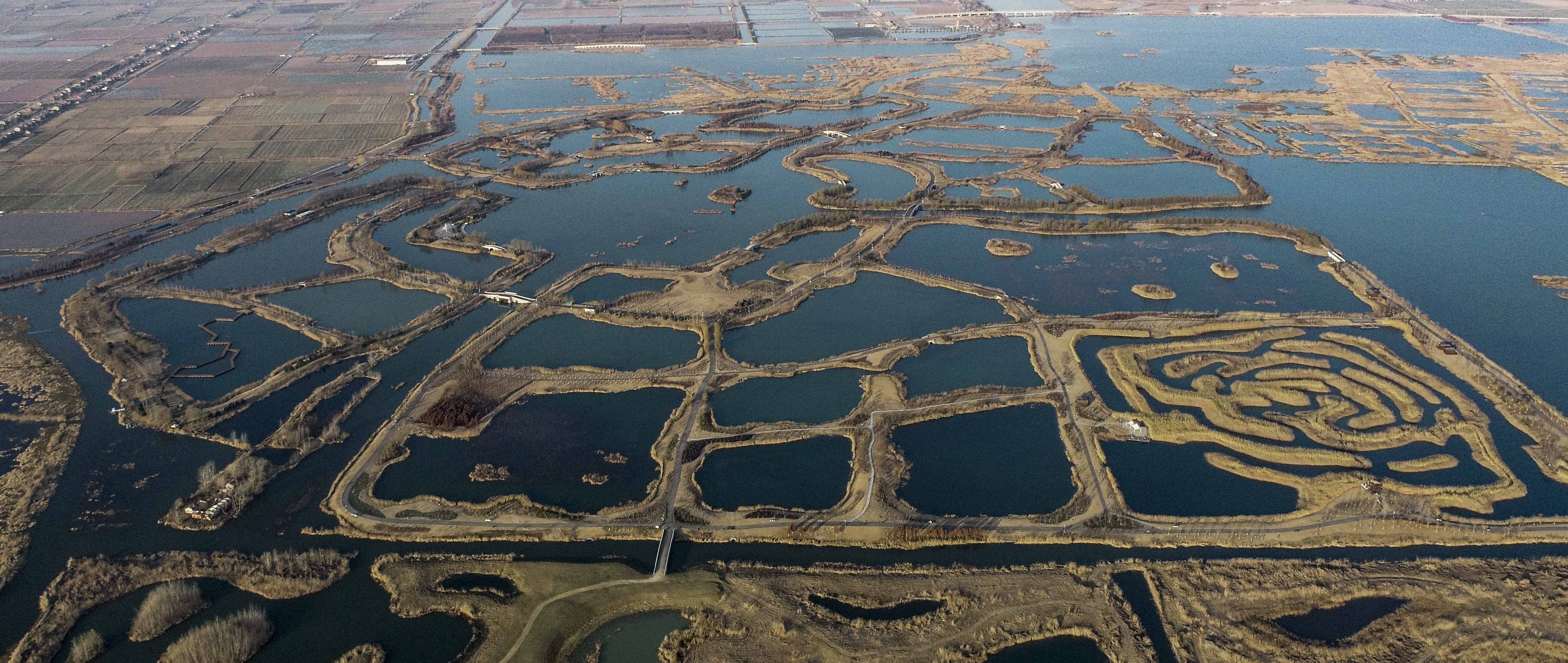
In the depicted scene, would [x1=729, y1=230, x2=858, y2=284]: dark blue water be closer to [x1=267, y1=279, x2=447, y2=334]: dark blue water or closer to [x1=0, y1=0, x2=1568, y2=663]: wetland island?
[x1=0, y1=0, x2=1568, y2=663]: wetland island

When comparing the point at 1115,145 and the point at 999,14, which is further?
the point at 999,14

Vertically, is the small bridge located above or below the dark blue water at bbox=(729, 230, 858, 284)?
below

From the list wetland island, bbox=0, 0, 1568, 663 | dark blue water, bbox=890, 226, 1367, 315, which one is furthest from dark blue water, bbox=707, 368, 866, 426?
dark blue water, bbox=890, 226, 1367, 315

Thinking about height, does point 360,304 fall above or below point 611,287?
below

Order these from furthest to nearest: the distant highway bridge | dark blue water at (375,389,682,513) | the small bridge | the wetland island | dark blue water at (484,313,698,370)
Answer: the distant highway bridge < the small bridge < dark blue water at (484,313,698,370) < dark blue water at (375,389,682,513) < the wetland island

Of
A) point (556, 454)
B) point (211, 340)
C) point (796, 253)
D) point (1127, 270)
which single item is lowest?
point (556, 454)

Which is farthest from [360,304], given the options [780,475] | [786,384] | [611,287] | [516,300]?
[780,475]

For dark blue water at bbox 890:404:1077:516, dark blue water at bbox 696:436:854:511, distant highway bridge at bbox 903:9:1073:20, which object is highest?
distant highway bridge at bbox 903:9:1073:20

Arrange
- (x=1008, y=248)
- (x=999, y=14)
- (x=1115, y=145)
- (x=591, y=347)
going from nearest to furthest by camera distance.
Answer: (x=591, y=347), (x=1008, y=248), (x=1115, y=145), (x=999, y=14)

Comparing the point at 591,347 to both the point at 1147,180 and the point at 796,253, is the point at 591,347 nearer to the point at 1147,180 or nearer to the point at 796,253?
the point at 796,253
